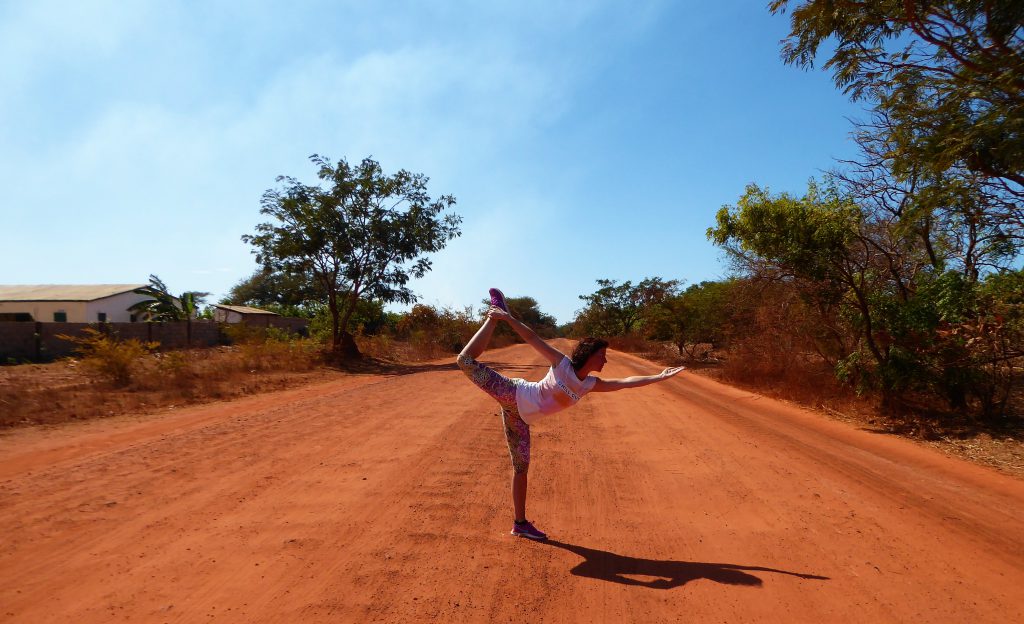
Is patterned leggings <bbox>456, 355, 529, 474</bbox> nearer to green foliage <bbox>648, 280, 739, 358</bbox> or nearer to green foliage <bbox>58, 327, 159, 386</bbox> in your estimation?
green foliage <bbox>58, 327, 159, 386</bbox>

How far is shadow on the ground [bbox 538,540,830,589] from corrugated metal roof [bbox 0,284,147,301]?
40.7 metres

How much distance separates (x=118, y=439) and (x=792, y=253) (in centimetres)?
1188

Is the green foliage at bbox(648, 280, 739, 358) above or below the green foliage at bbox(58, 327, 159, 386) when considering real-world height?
above

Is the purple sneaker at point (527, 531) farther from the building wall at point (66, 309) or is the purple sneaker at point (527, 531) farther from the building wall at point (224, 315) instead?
the building wall at point (224, 315)

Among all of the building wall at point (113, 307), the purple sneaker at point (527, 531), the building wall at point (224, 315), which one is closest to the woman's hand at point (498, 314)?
the purple sneaker at point (527, 531)

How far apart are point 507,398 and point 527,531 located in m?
1.06

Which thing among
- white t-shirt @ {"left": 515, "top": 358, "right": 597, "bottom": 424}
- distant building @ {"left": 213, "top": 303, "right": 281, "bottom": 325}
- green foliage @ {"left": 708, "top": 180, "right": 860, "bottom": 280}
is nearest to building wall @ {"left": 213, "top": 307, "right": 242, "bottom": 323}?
distant building @ {"left": 213, "top": 303, "right": 281, "bottom": 325}

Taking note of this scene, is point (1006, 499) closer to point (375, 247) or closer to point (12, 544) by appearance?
point (12, 544)

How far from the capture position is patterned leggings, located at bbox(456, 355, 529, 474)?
3.96m

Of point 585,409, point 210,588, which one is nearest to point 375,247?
point 585,409

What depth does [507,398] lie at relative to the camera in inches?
160

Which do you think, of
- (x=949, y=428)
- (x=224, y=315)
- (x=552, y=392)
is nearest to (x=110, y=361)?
(x=552, y=392)

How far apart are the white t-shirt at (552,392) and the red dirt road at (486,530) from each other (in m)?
1.04

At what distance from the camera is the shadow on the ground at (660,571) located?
3.63 m
